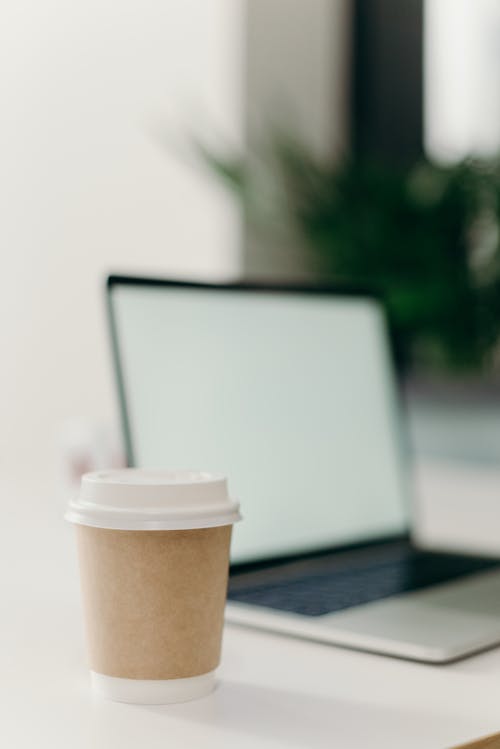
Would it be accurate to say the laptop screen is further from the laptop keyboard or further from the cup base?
the cup base

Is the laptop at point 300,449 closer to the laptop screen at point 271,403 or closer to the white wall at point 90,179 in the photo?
the laptop screen at point 271,403

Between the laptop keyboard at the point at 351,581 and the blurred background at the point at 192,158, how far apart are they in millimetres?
1274

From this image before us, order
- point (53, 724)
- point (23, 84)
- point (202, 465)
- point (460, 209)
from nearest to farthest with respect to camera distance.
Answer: point (53, 724) < point (202, 465) < point (460, 209) < point (23, 84)

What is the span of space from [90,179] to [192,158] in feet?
1.01

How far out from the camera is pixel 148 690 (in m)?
0.56

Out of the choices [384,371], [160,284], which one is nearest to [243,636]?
[160,284]

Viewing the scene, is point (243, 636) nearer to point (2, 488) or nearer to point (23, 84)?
point (2, 488)

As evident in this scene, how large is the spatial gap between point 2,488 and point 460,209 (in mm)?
1116

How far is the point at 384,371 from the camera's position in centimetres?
109

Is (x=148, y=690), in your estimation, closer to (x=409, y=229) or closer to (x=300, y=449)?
(x=300, y=449)

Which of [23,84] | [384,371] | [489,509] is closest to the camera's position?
[384,371]

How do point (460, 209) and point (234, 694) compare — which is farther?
point (460, 209)

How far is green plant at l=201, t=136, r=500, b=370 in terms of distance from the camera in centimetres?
206

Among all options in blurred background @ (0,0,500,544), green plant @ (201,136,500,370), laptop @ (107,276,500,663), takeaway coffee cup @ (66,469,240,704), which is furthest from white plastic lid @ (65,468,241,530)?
blurred background @ (0,0,500,544)
